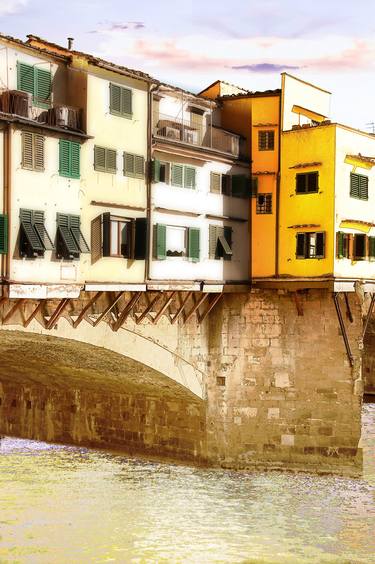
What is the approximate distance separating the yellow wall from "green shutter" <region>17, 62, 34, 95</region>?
9.78 metres

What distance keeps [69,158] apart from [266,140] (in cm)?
876

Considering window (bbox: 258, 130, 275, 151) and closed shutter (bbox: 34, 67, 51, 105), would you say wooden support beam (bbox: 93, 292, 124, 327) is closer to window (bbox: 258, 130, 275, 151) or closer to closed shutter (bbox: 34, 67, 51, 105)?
closed shutter (bbox: 34, 67, 51, 105)

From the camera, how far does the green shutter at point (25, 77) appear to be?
23.2 m

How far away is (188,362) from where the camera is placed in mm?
29641

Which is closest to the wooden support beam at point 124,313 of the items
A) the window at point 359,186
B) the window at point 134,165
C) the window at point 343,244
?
the window at point 134,165

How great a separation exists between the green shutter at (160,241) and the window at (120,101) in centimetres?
359

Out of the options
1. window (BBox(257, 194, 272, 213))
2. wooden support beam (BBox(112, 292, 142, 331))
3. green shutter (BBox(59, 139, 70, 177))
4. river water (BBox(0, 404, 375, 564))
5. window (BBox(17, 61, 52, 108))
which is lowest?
river water (BBox(0, 404, 375, 564))

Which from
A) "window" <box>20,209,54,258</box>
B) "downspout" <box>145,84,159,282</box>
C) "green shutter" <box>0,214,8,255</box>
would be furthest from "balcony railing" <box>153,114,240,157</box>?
"green shutter" <box>0,214,8,255</box>

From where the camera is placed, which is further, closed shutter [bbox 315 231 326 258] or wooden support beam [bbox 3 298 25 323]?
closed shutter [bbox 315 231 326 258]

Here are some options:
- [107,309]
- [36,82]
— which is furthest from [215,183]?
[36,82]

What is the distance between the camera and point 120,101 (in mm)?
25578

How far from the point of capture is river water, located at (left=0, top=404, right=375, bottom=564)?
76.6 ft

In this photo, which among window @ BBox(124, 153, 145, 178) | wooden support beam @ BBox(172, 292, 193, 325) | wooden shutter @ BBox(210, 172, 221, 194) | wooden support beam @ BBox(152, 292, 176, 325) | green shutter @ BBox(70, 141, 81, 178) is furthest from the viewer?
wooden shutter @ BBox(210, 172, 221, 194)

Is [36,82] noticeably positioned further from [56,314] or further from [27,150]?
[56,314]
